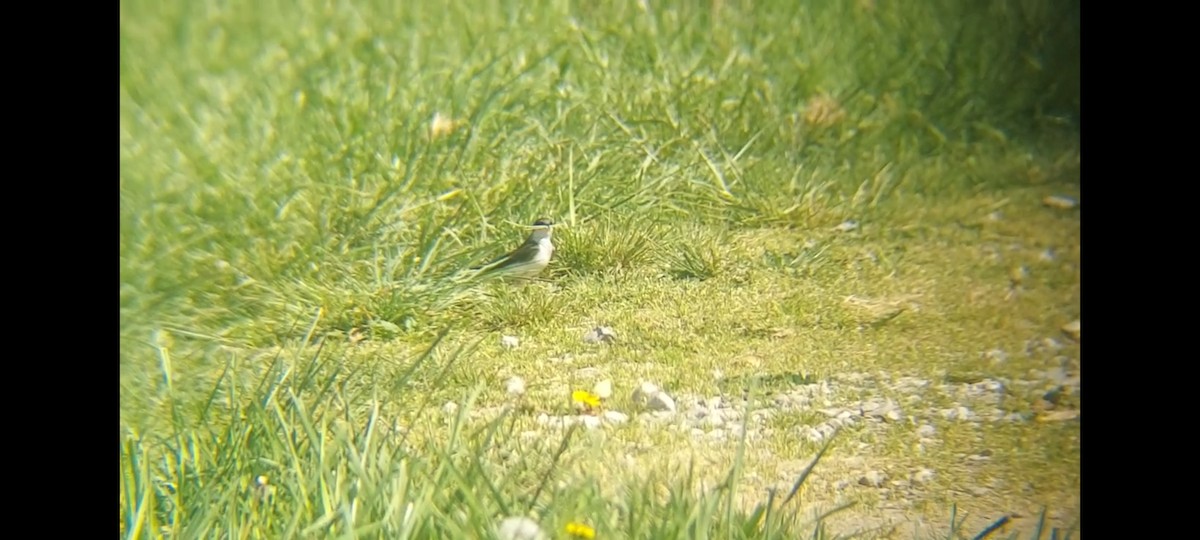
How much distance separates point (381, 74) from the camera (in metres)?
2.65

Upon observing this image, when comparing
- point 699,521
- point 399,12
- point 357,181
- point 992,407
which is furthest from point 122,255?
point 992,407

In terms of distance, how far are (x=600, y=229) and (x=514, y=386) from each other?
368mm

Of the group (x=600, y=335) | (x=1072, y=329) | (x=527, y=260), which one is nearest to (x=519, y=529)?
(x=600, y=335)

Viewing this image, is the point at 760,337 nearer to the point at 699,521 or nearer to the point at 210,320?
the point at 699,521

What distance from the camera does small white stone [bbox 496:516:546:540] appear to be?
2.11 metres

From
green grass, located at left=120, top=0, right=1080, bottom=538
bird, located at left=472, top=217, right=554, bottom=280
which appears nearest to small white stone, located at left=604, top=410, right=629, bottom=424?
green grass, located at left=120, top=0, right=1080, bottom=538

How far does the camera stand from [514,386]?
2463mm

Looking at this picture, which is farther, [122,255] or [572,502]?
[122,255]

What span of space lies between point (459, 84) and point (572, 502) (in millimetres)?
948

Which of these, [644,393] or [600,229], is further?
[600,229]

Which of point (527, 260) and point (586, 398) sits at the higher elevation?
point (527, 260)

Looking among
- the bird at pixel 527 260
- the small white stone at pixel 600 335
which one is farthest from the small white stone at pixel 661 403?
the bird at pixel 527 260

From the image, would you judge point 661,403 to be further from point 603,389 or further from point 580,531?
point 580,531

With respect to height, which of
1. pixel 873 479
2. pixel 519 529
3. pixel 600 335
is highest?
pixel 600 335
